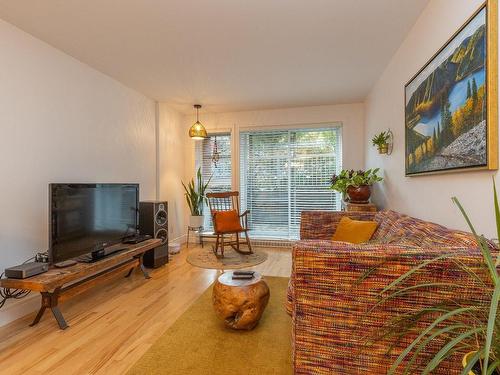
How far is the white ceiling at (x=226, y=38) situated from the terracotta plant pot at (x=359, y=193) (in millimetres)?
1403

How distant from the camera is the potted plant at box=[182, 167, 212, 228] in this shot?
4590 millimetres

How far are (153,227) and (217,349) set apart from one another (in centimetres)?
214

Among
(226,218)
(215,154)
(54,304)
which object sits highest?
(215,154)

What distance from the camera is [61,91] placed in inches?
104

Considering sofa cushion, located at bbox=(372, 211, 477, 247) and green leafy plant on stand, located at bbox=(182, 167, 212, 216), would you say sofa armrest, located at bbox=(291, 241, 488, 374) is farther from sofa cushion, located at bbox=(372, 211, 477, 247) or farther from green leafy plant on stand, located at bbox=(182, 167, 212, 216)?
green leafy plant on stand, located at bbox=(182, 167, 212, 216)

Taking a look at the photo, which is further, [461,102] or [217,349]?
[217,349]

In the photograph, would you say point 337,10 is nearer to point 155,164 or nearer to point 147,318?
point 147,318

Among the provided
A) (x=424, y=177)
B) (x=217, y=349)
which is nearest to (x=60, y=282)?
(x=217, y=349)

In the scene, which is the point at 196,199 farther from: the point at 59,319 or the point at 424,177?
the point at 424,177

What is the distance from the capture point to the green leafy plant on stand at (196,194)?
4.64m

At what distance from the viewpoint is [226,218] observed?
4.01 meters

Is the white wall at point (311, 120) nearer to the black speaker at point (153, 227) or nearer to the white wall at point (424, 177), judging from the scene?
the white wall at point (424, 177)

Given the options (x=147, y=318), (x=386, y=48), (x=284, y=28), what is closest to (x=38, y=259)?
(x=147, y=318)

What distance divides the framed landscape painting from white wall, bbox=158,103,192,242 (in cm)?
357
